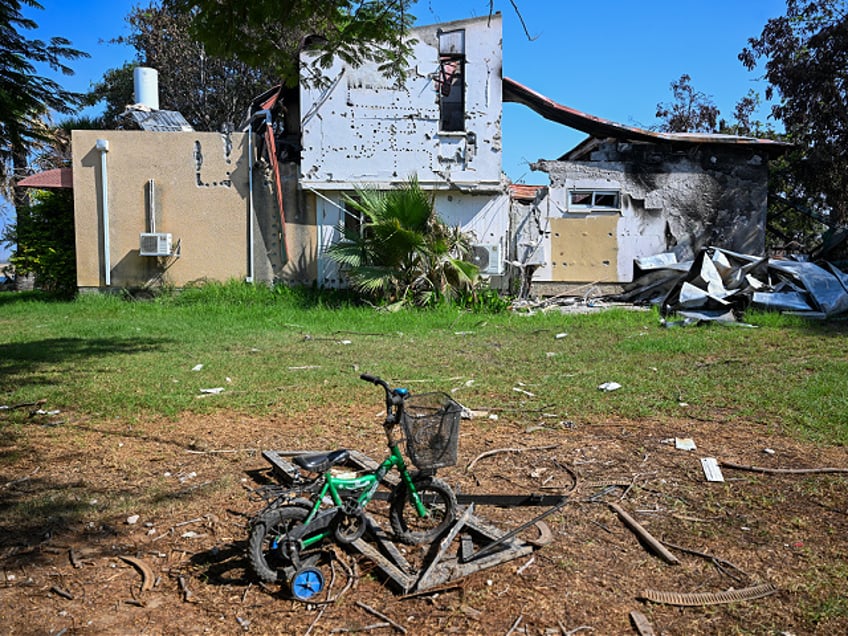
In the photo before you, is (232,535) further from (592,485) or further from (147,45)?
(147,45)

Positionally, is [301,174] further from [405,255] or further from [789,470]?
[789,470]

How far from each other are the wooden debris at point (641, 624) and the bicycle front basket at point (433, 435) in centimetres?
109

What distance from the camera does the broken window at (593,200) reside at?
14.9 m

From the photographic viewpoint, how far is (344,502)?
341cm

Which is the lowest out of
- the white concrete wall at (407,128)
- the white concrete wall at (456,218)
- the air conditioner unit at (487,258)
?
the air conditioner unit at (487,258)

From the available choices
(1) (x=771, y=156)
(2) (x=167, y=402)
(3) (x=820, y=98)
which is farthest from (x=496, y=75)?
(2) (x=167, y=402)

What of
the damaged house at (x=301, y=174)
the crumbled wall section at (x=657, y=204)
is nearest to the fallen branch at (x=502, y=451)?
the damaged house at (x=301, y=174)

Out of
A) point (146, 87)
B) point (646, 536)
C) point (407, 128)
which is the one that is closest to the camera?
point (646, 536)

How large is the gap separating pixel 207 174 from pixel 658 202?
9816 mm

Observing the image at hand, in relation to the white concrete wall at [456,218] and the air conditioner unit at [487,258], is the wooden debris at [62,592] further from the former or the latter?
the white concrete wall at [456,218]

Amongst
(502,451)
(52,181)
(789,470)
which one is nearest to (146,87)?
(52,181)

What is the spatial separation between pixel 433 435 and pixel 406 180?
11567 millimetres

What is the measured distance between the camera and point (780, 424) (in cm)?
564

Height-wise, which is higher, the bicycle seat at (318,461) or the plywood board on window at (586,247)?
the plywood board on window at (586,247)
